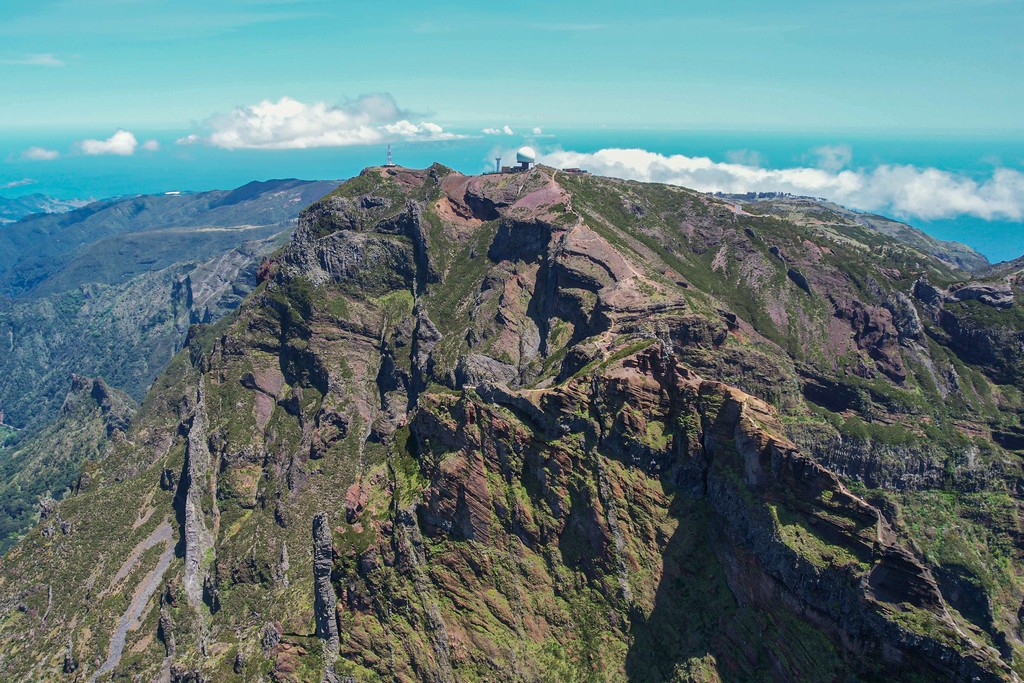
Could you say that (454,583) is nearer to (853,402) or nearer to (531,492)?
(531,492)

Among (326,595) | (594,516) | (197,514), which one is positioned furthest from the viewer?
(197,514)

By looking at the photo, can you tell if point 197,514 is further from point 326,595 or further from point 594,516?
point 594,516

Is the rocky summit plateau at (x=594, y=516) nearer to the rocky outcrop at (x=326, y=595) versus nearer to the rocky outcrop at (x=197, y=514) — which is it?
the rocky outcrop at (x=326, y=595)

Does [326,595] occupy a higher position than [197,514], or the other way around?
[326,595]

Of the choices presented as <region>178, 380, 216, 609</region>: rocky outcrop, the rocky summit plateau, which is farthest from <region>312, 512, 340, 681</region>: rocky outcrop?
<region>178, 380, 216, 609</region>: rocky outcrop

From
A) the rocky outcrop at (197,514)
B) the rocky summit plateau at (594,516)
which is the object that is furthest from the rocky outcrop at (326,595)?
the rocky outcrop at (197,514)

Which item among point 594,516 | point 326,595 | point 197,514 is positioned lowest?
point 197,514

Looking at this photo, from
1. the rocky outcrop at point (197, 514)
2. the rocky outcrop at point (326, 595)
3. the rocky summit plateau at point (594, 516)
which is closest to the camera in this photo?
the rocky summit plateau at point (594, 516)

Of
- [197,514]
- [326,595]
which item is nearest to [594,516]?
[326,595]

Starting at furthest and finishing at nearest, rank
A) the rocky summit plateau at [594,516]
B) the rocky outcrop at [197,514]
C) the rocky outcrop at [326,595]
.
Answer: the rocky outcrop at [197,514]
the rocky outcrop at [326,595]
the rocky summit plateau at [594,516]
